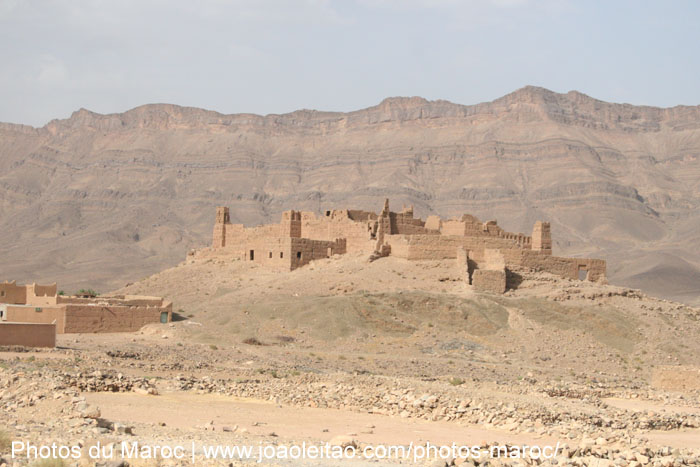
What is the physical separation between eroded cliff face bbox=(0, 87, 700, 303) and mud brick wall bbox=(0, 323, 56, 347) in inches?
3334

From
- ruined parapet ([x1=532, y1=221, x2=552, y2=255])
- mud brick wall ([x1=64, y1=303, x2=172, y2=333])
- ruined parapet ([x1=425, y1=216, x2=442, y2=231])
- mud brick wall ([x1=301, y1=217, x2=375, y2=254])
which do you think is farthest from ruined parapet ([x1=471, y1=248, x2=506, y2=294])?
mud brick wall ([x1=64, y1=303, x2=172, y2=333])

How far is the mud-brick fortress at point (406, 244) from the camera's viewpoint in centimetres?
4678

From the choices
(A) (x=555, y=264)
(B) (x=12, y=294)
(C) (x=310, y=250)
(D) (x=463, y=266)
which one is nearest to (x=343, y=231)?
(C) (x=310, y=250)

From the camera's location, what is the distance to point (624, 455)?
15.9 metres

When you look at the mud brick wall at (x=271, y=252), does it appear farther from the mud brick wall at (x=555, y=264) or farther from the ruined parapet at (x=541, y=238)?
the ruined parapet at (x=541, y=238)

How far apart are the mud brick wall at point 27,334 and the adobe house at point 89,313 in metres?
5.10

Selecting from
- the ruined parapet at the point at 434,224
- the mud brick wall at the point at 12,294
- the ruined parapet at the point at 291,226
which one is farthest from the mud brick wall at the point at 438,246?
the mud brick wall at the point at 12,294

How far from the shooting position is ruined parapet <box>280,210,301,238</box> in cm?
5303

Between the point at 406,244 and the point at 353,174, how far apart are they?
4731 inches

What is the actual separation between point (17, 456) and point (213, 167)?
534 ft

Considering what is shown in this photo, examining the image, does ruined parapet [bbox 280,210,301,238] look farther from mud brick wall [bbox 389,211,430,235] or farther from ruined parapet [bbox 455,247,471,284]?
ruined parapet [bbox 455,247,471,284]

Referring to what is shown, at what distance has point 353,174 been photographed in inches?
6565

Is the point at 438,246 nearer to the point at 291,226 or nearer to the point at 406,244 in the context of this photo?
the point at 406,244

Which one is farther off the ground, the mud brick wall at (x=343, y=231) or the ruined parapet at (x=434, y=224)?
the ruined parapet at (x=434, y=224)
